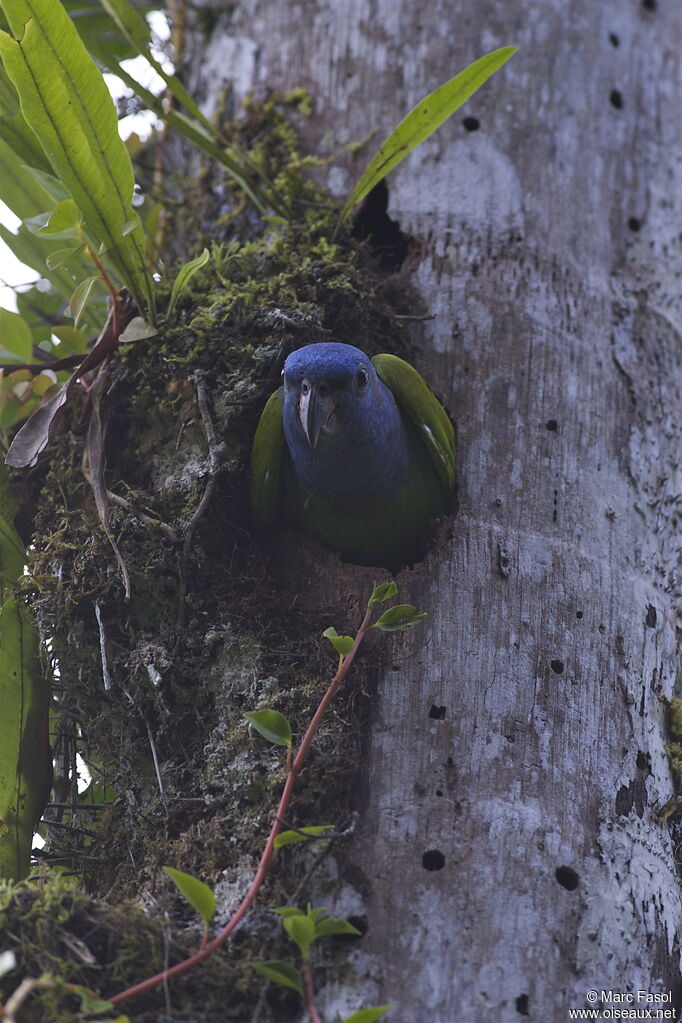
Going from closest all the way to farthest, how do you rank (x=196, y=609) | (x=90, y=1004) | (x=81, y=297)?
1. (x=90, y=1004)
2. (x=196, y=609)
3. (x=81, y=297)

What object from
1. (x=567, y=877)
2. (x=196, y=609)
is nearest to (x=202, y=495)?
(x=196, y=609)

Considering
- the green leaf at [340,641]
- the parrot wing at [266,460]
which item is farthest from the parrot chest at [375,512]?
the green leaf at [340,641]

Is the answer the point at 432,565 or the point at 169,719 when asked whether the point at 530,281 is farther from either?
the point at 169,719

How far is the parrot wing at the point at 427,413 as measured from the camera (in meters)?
3.62

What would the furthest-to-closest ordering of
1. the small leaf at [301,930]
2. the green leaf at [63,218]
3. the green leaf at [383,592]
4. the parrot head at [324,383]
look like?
1. the parrot head at [324,383]
2. the green leaf at [63,218]
3. the green leaf at [383,592]
4. the small leaf at [301,930]

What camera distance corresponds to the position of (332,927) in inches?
94.3

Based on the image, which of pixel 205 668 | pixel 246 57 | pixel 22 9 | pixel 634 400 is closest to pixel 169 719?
pixel 205 668

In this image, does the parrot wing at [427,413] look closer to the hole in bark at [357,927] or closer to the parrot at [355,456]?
the parrot at [355,456]

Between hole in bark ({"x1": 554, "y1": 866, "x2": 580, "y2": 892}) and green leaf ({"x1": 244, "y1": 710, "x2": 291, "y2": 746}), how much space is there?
0.79m

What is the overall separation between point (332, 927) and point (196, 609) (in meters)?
1.24

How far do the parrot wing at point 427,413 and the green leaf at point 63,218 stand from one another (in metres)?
1.12

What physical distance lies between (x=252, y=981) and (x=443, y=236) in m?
2.58

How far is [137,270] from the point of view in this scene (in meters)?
3.52

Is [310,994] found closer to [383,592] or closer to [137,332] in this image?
[383,592]
